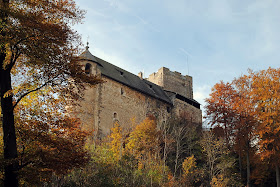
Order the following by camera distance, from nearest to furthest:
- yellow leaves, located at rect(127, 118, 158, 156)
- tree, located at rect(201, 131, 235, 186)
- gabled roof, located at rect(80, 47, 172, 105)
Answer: tree, located at rect(201, 131, 235, 186)
yellow leaves, located at rect(127, 118, 158, 156)
gabled roof, located at rect(80, 47, 172, 105)

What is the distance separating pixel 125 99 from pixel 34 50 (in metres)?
23.9

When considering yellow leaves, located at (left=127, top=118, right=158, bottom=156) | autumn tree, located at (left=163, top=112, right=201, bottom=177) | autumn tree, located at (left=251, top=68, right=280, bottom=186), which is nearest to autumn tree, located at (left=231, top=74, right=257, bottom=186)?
autumn tree, located at (left=251, top=68, right=280, bottom=186)

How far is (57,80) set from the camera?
1015 centimetres

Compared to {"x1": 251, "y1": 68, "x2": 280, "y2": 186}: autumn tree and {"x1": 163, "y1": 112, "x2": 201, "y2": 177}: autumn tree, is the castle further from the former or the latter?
{"x1": 251, "y1": 68, "x2": 280, "y2": 186}: autumn tree

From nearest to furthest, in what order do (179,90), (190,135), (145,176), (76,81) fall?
(76,81), (145,176), (190,135), (179,90)

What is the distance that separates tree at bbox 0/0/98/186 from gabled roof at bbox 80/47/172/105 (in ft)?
66.0

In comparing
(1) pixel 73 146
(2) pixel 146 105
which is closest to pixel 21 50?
(1) pixel 73 146

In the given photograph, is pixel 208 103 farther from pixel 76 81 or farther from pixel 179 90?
pixel 76 81

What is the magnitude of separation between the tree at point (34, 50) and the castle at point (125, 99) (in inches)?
557

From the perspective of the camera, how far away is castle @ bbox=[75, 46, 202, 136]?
1163 inches

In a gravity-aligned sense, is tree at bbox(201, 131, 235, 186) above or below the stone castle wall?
below

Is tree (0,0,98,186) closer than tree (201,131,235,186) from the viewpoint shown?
Yes

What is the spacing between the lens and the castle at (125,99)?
29547mm

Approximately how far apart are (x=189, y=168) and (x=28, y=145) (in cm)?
1484
